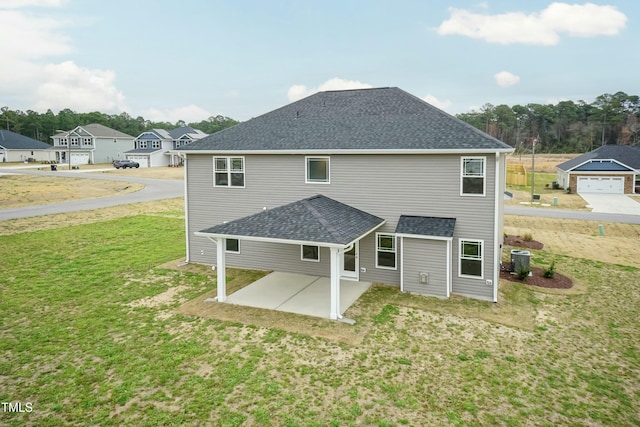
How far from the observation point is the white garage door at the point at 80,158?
74.8 metres

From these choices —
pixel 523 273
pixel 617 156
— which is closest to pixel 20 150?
pixel 523 273

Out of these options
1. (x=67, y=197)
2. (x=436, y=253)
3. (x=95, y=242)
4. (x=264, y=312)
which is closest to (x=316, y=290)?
(x=264, y=312)

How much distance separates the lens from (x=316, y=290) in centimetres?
1381

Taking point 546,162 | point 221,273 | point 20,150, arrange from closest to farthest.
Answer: point 221,273, point 546,162, point 20,150

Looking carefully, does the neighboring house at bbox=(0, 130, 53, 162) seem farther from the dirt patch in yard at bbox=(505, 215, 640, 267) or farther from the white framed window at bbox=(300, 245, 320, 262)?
the dirt patch in yard at bbox=(505, 215, 640, 267)

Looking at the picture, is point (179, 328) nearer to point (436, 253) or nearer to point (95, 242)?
point (436, 253)

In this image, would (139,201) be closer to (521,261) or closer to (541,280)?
(521,261)

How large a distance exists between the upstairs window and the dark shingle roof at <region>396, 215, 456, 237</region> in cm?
327

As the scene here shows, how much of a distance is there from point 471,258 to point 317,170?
6166 millimetres

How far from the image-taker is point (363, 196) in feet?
48.1

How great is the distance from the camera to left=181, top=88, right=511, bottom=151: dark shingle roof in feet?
44.6

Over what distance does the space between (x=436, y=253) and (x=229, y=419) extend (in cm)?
826

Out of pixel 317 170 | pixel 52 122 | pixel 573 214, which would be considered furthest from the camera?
pixel 52 122

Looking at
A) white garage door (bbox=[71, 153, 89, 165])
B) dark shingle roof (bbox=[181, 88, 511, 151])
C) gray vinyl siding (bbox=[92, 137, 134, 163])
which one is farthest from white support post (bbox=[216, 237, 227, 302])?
white garage door (bbox=[71, 153, 89, 165])
